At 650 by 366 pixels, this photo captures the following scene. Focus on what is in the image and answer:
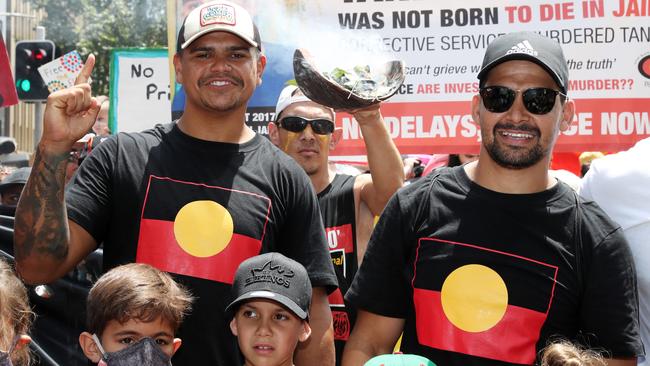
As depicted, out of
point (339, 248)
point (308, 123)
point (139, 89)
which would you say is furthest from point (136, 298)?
point (139, 89)

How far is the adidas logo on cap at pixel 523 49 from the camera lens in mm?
3328

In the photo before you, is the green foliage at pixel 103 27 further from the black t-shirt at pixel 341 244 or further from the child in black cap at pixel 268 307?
the child in black cap at pixel 268 307

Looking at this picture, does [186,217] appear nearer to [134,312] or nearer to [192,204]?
[192,204]

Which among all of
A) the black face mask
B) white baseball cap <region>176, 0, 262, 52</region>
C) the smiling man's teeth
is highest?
white baseball cap <region>176, 0, 262, 52</region>

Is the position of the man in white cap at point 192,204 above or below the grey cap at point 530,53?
below

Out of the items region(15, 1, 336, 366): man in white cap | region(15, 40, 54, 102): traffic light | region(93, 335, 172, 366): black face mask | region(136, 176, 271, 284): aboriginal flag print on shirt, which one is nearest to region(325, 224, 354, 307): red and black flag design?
region(15, 1, 336, 366): man in white cap

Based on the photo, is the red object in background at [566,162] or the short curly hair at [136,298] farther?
the red object in background at [566,162]

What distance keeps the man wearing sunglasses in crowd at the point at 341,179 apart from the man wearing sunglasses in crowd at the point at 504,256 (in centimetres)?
117

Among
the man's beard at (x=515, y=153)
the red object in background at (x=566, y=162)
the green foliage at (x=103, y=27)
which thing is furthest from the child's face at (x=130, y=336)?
the green foliage at (x=103, y=27)

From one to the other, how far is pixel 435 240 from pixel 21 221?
4.57 feet

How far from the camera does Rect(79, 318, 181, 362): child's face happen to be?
3.38m

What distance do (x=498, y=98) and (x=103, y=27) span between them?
3451 cm

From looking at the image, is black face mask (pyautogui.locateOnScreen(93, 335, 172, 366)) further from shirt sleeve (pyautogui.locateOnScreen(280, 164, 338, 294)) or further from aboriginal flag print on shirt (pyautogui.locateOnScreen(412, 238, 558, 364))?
aboriginal flag print on shirt (pyautogui.locateOnScreen(412, 238, 558, 364))

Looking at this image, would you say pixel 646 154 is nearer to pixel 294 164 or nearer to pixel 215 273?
pixel 294 164
